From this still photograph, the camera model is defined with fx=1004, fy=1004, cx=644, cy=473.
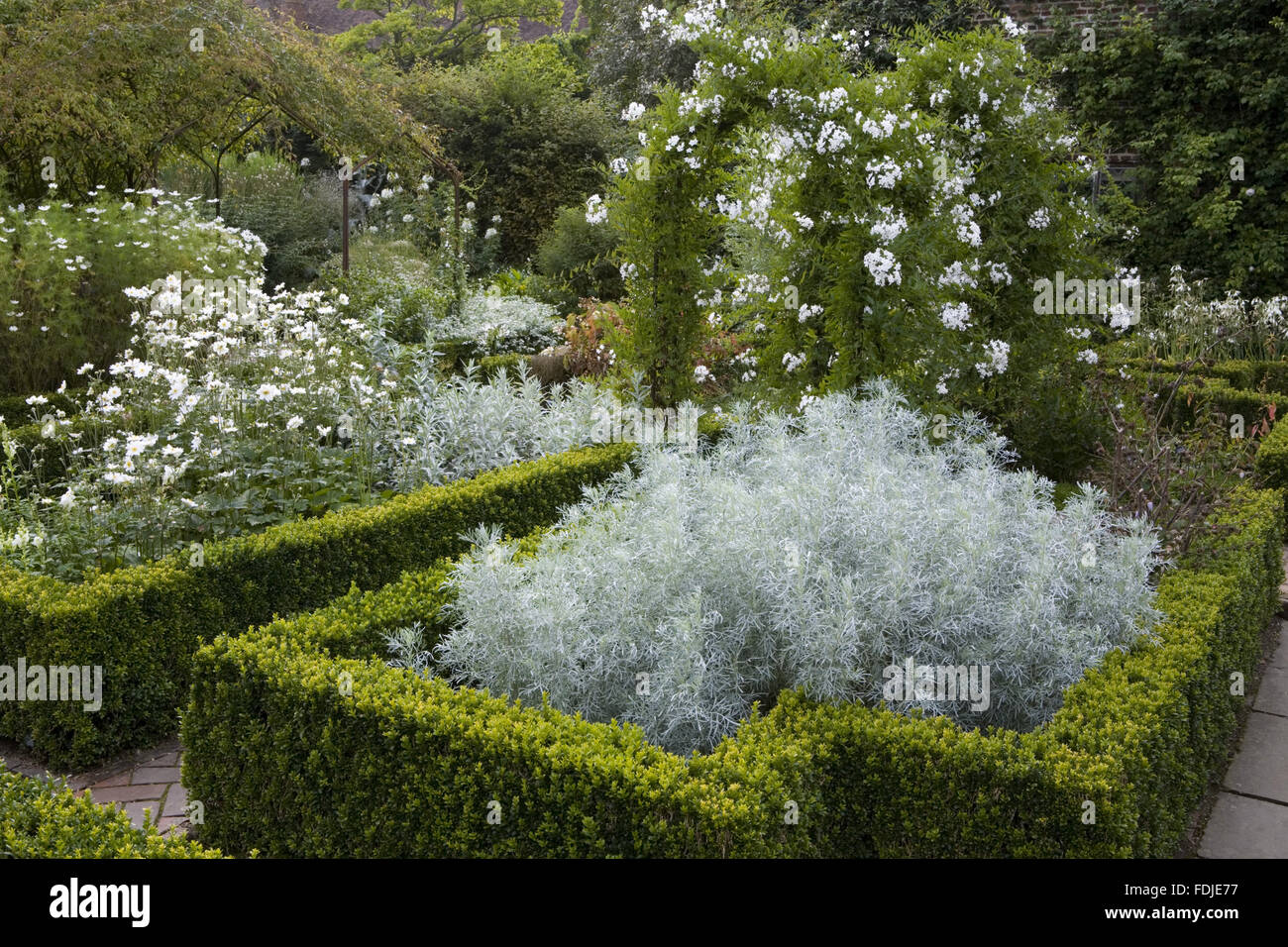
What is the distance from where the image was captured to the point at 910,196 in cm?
500

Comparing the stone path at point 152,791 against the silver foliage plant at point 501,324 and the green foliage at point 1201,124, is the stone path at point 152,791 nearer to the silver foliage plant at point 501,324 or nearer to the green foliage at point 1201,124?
the silver foliage plant at point 501,324

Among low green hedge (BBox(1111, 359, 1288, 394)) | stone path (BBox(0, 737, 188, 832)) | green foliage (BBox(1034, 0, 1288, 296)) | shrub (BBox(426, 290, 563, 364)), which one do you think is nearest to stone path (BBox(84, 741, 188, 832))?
stone path (BBox(0, 737, 188, 832))

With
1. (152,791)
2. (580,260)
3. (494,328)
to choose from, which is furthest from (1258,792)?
(580,260)

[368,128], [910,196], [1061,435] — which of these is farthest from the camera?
[368,128]

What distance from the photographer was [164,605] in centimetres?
375

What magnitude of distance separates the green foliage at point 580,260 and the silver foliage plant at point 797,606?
30.3 feet

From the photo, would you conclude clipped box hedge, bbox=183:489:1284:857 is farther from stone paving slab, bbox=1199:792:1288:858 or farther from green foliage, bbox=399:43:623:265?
green foliage, bbox=399:43:623:265

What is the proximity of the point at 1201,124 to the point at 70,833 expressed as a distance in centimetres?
1286

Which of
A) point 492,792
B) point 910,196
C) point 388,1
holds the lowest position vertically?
point 492,792

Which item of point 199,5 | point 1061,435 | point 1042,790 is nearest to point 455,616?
point 1042,790
